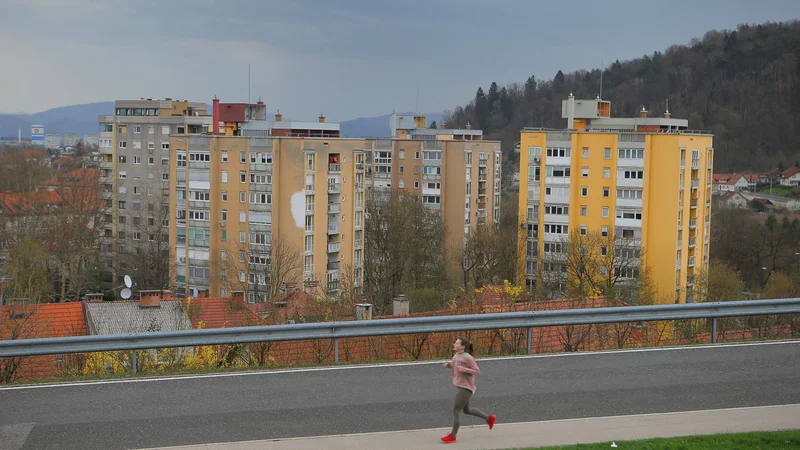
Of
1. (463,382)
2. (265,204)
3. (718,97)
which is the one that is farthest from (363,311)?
(718,97)

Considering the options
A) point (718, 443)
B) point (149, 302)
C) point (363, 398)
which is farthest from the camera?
point (149, 302)

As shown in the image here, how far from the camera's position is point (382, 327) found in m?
14.7

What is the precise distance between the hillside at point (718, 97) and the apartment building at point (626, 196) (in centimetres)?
8912

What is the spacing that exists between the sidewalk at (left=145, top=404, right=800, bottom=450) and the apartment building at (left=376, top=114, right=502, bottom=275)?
69.9m

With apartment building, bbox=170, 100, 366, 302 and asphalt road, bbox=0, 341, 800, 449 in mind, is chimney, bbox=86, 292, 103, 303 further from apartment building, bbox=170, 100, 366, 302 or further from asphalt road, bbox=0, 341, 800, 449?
asphalt road, bbox=0, 341, 800, 449

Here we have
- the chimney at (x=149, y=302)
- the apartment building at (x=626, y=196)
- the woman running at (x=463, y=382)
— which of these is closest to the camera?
the woman running at (x=463, y=382)

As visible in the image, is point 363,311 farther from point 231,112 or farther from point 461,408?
point 231,112

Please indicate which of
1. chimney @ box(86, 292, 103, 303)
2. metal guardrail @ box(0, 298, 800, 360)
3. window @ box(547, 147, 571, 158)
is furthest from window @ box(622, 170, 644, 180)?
metal guardrail @ box(0, 298, 800, 360)

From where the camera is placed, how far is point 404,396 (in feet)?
42.6

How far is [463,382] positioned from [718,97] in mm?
165863

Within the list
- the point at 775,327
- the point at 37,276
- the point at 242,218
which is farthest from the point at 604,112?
the point at 775,327

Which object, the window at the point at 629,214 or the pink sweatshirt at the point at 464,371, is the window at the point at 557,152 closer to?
the window at the point at 629,214

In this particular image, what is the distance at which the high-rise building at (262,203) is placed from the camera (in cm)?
6391

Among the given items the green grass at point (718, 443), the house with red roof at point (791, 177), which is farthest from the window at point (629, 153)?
the house with red roof at point (791, 177)
